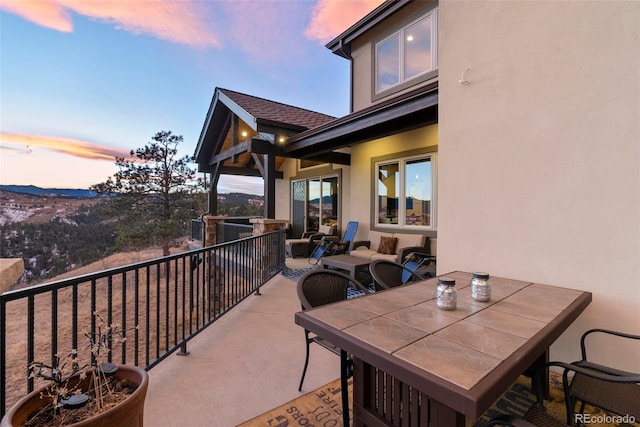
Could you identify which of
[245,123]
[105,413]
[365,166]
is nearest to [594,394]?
[105,413]

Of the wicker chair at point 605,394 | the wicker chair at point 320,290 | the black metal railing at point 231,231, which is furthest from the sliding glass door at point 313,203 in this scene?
the wicker chair at point 605,394

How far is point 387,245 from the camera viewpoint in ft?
19.6

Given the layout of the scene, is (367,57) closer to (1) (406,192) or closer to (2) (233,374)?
(1) (406,192)

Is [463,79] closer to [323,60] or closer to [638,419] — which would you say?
[638,419]

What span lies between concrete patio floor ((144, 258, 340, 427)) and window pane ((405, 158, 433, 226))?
12.3 ft

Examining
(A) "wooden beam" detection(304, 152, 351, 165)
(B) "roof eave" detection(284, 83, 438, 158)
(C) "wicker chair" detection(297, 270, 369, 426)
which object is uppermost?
(B) "roof eave" detection(284, 83, 438, 158)

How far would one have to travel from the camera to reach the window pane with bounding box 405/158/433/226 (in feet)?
18.9

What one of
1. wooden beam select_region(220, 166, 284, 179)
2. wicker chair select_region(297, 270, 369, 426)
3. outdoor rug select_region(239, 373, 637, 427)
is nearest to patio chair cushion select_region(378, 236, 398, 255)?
wicker chair select_region(297, 270, 369, 426)

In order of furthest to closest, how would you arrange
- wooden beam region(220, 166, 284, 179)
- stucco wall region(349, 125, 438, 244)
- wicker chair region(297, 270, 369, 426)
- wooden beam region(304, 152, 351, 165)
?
wooden beam region(220, 166, 284, 179), wooden beam region(304, 152, 351, 165), stucco wall region(349, 125, 438, 244), wicker chair region(297, 270, 369, 426)

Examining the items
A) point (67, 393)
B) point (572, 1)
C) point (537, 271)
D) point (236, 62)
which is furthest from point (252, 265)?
point (236, 62)

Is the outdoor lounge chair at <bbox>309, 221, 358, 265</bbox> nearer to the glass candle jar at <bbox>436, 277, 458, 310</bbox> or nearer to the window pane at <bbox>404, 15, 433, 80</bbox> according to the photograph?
the window pane at <bbox>404, 15, 433, 80</bbox>

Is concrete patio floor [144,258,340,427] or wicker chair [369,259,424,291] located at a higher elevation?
wicker chair [369,259,424,291]

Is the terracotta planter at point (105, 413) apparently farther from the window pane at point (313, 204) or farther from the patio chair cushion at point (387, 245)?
the window pane at point (313, 204)

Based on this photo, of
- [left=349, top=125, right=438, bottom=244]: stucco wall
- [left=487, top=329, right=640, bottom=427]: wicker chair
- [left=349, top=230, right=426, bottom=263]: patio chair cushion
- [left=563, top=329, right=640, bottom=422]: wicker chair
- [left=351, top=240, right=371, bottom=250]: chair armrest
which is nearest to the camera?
[left=487, top=329, right=640, bottom=427]: wicker chair
